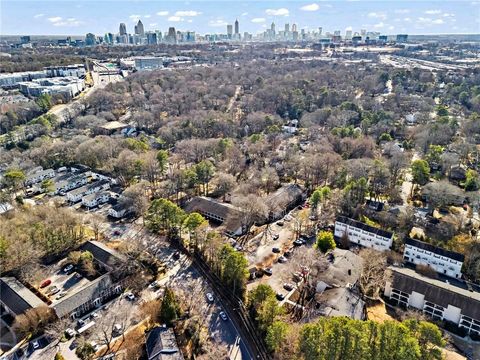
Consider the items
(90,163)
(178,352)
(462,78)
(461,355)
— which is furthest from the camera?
(462,78)

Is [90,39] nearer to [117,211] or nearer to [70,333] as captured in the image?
[117,211]

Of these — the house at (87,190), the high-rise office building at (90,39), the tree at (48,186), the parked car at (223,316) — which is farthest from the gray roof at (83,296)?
the high-rise office building at (90,39)

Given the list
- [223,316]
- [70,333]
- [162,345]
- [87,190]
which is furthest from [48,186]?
[162,345]

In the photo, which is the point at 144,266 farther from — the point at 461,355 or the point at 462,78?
the point at 462,78

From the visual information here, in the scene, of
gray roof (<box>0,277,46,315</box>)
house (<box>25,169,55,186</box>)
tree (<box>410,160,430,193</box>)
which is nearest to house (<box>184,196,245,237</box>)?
gray roof (<box>0,277,46,315</box>)

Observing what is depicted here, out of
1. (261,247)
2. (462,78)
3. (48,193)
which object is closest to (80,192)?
(48,193)

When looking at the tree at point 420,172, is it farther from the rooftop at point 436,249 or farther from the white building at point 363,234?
the rooftop at point 436,249

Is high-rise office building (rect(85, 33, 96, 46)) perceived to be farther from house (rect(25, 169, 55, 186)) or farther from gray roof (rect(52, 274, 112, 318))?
gray roof (rect(52, 274, 112, 318))
